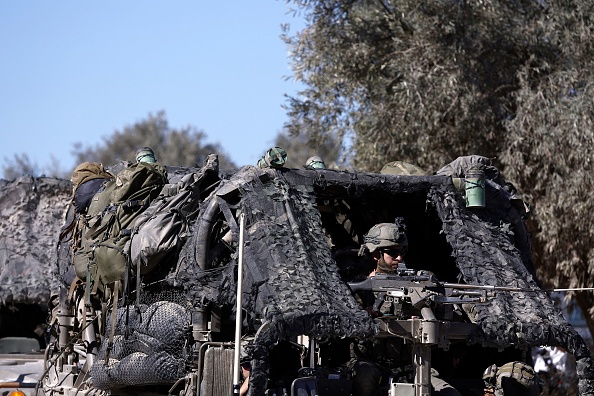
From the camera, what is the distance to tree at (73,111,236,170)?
4588cm

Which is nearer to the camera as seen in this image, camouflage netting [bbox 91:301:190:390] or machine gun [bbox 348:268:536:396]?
machine gun [bbox 348:268:536:396]

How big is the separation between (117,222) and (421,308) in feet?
9.69

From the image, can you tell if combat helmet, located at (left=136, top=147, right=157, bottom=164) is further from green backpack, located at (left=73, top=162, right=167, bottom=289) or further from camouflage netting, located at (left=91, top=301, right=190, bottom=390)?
camouflage netting, located at (left=91, top=301, right=190, bottom=390)

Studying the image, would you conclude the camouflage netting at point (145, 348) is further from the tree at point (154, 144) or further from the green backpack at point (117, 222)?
the tree at point (154, 144)

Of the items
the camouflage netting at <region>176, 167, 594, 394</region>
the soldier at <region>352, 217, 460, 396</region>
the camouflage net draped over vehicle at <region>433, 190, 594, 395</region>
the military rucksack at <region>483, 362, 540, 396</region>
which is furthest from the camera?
the military rucksack at <region>483, 362, 540, 396</region>

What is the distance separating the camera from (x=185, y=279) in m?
8.67

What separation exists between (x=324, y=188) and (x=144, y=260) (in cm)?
159

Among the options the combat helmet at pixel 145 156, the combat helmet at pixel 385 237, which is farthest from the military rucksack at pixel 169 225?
the combat helmet at pixel 145 156

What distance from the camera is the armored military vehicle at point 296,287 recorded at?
7980 millimetres

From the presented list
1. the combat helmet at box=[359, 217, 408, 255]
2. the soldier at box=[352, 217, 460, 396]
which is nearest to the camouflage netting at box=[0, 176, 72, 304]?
the soldier at box=[352, 217, 460, 396]

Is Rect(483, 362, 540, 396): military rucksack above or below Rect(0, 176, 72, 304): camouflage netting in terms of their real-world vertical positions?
below

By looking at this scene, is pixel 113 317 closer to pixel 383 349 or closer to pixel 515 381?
pixel 383 349

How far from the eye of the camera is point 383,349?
9430 millimetres

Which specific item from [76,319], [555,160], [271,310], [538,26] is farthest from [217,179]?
[538,26]
